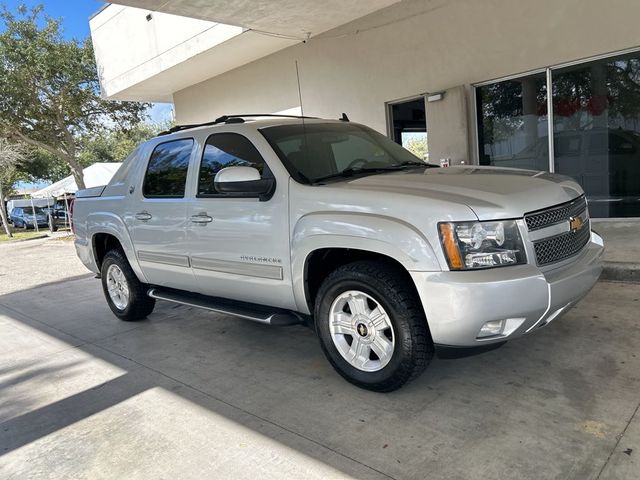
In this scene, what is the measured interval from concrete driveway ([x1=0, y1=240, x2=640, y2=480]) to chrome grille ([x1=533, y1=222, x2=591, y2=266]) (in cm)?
86

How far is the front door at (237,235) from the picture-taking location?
12.5 feet

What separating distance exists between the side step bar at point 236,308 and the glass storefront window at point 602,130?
6261mm

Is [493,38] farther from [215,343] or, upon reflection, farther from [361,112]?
[215,343]

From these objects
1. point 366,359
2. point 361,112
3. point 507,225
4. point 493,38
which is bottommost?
point 366,359

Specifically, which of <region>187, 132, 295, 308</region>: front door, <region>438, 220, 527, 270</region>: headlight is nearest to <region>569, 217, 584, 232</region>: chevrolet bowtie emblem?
<region>438, 220, 527, 270</region>: headlight

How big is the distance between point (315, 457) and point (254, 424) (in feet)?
1.88

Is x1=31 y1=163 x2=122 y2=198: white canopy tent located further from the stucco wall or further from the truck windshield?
the truck windshield

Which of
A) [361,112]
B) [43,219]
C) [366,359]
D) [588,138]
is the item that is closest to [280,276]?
[366,359]

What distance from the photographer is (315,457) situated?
278 centimetres

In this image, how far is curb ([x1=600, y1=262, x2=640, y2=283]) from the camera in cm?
537

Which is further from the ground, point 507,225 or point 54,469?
point 507,225

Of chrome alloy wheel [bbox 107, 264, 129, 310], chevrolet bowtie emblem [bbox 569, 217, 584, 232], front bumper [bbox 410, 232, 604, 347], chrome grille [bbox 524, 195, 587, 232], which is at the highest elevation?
chrome grille [bbox 524, 195, 587, 232]

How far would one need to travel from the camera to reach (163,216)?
478 centimetres

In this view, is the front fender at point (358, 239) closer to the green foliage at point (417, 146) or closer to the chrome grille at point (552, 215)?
the chrome grille at point (552, 215)
